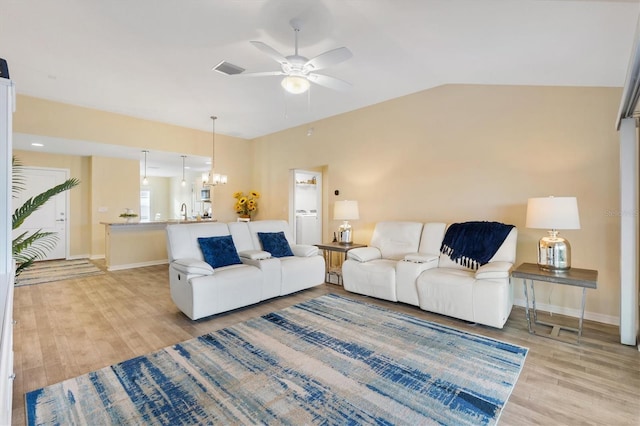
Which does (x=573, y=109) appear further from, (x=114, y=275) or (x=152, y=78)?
(x=114, y=275)

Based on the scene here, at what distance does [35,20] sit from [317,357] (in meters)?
3.95

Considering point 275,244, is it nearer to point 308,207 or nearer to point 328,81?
point 328,81

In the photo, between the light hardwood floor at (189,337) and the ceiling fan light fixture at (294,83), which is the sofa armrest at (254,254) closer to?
the light hardwood floor at (189,337)

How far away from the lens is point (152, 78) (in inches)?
157

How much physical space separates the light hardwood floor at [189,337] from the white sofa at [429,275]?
0.52 ft

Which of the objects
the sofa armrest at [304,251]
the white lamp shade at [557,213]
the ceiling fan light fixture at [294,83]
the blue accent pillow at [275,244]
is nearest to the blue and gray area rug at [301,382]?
the white lamp shade at [557,213]

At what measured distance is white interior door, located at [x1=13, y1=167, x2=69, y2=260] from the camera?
6.42 metres

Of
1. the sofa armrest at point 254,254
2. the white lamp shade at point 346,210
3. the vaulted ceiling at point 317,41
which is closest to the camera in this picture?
the vaulted ceiling at point 317,41

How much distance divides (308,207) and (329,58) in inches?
196

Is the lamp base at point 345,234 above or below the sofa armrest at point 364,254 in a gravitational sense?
above

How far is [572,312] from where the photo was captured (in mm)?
3320

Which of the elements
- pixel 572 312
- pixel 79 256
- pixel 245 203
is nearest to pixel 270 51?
pixel 572 312

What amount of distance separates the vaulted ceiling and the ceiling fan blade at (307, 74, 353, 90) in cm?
38

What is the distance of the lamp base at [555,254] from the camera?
2908 millimetres
